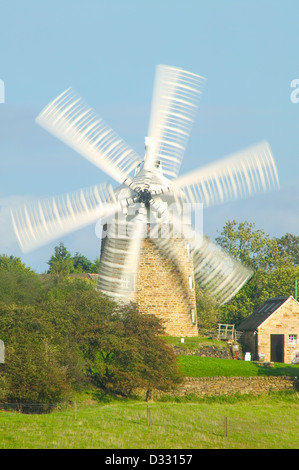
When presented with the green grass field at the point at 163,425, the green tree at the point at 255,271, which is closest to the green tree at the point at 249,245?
the green tree at the point at 255,271

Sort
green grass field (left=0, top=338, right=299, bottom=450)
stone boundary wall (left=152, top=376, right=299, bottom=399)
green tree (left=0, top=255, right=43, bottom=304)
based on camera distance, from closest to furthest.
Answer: green grass field (left=0, top=338, right=299, bottom=450) < stone boundary wall (left=152, top=376, right=299, bottom=399) < green tree (left=0, top=255, right=43, bottom=304)

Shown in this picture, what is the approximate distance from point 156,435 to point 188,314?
17976mm

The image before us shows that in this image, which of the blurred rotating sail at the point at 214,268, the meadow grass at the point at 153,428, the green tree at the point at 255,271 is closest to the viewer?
the meadow grass at the point at 153,428

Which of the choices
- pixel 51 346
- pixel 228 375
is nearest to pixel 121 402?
pixel 51 346

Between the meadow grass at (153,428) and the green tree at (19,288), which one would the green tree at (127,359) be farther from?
the green tree at (19,288)

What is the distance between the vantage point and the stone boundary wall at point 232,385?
38.7 meters

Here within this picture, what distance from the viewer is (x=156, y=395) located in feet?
124

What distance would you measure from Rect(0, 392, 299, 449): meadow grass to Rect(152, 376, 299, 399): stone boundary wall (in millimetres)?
3055

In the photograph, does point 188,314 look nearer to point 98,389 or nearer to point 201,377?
point 201,377

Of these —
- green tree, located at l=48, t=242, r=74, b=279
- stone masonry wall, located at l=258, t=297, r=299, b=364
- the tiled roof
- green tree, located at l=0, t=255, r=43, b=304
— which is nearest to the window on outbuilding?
stone masonry wall, located at l=258, t=297, r=299, b=364

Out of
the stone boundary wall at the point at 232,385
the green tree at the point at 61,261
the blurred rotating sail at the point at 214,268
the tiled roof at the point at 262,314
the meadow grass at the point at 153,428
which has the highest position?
the green tree at the point at 61,261

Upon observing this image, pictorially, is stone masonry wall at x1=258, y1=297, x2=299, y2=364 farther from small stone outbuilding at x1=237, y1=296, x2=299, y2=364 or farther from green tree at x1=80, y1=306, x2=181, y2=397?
green tree at x1=80, y1=306, x2=181, y2=397

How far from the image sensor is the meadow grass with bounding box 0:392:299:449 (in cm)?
2456

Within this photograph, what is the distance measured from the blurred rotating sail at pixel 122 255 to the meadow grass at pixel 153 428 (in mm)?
8884
